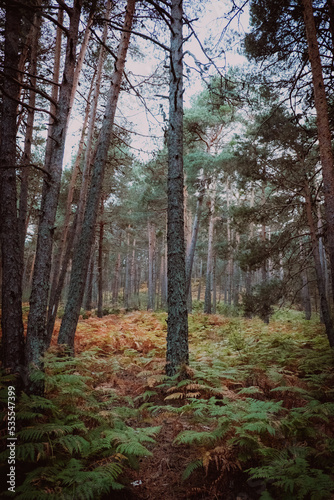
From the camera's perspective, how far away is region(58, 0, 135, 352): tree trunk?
688 cm

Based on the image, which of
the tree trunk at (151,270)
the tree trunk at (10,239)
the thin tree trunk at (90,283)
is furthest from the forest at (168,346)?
the tree trunk at (151,270)

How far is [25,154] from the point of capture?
7621 mm

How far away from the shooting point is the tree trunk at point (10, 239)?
12.1 ft

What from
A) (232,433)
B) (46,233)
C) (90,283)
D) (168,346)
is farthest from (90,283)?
(232,433)

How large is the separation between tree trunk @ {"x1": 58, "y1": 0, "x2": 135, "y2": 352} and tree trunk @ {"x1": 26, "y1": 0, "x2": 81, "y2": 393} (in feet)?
10.2

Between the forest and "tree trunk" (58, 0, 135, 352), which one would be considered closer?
the forest

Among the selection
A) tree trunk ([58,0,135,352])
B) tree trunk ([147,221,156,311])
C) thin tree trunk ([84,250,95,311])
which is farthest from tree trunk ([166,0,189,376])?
tree trunk ([147,221,156,311])

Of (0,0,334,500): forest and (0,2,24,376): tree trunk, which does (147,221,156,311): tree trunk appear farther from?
(0,2,24,376): tree trunk

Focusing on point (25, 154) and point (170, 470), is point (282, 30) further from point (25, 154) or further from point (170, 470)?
point (170, 470)

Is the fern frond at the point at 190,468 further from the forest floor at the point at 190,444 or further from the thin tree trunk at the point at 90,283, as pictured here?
the thin tree trunk at the point at 90,283

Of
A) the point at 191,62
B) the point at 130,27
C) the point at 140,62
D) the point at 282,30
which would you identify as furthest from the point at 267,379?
the point at 140,62

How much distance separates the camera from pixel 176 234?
5.27 metres

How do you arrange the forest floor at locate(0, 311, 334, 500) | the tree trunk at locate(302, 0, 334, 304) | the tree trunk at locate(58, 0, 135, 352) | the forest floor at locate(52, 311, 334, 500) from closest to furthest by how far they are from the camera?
the forest floor at locate(0, 311, 334, 500) < the forest floor at locate(52, 311, 334, 500) < the tree trunk at locate(302, 0, 334, 304) < the tree trunk at locate(58, 0, 135, 352)

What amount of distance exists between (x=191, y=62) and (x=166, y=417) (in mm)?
7293
